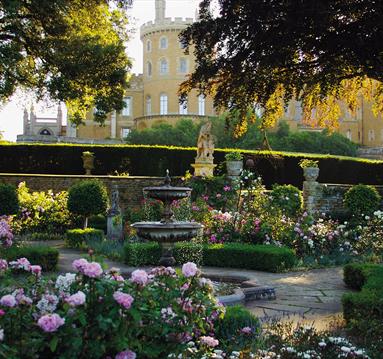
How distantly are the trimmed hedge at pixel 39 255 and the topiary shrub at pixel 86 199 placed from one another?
15.2ft

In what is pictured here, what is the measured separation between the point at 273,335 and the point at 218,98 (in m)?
7.21

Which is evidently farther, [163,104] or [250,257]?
[163,104]

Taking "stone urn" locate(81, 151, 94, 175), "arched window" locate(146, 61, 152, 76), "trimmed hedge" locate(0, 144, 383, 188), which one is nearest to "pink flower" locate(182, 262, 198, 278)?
"stone urn" locate(81, 151, 94, 175)

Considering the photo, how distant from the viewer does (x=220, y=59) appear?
1072 cm

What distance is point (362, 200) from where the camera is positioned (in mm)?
15344

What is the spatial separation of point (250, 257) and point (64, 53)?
7168mm

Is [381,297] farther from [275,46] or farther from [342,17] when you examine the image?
[342,17]

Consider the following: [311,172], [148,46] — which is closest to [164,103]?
[148,46]

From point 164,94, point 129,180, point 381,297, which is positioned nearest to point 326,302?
point 381,297

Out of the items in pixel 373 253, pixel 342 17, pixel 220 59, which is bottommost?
pixel 373 253

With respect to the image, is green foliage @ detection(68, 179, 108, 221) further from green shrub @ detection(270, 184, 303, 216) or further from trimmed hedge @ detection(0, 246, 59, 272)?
trimmed hedge @ detection(0, 246, 59, 272)

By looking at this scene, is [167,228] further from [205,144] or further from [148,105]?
[148,105]

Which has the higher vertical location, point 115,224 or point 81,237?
point 115,224

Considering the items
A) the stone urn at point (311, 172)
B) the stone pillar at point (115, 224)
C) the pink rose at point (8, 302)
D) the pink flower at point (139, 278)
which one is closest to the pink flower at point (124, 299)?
the pink flower at point (139, 278)
